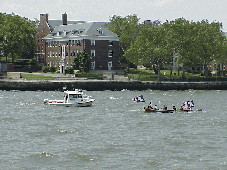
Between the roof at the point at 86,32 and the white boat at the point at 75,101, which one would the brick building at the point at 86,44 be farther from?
the white boat at the point at 75,101

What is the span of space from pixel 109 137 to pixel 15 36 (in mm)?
109206

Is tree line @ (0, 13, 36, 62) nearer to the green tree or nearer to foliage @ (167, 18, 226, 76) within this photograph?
foliage @ (167, 18, 226, 76)

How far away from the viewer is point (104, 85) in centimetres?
11919

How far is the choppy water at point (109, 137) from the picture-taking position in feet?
147

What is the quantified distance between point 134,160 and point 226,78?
98.3 m

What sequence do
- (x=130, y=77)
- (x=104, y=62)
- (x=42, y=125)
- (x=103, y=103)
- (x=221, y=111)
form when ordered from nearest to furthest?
(x=42, y=125) → (x=221, y=111) → (x=103, y=103) → (x=130, y=77) → (x=104, y=62)

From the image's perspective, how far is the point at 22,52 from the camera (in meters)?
164

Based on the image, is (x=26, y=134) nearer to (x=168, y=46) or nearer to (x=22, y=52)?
(x=168, y=46)

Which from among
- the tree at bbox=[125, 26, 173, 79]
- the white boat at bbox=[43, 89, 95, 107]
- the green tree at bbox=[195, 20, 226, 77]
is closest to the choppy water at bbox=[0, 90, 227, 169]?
the white boat at bbox=[43, 89, 95, 107]

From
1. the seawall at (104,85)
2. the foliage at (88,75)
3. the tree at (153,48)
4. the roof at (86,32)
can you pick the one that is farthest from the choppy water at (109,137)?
the roof at (86,32)

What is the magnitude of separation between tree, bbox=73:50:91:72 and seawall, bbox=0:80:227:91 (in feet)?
62.8

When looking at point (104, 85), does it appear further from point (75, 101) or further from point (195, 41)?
point (75, 101)

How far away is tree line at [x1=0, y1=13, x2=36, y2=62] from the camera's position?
6191 inches

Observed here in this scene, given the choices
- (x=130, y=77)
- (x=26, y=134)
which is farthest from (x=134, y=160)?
(x=130, y=77)
